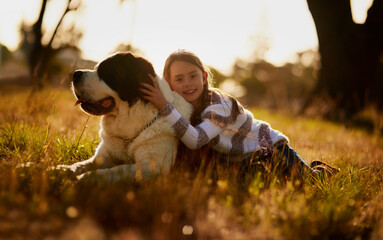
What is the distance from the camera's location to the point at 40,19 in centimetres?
729

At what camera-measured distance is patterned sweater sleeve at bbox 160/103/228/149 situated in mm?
2387

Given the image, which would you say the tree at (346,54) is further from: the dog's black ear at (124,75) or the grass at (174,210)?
the dog's black ear at (124,75)

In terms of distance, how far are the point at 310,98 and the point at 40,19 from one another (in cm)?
798

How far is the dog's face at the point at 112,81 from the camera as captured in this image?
7.74ft

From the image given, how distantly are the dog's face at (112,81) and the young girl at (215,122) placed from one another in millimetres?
121

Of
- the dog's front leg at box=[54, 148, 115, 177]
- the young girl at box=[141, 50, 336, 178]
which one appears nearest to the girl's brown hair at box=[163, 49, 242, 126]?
the young girl at box=[141, 50, 336, 178]

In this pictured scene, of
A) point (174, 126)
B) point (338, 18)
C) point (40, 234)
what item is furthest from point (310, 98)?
point (40, 234)

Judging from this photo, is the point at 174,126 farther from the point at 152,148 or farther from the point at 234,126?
the point at 234,126

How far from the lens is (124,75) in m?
2.37

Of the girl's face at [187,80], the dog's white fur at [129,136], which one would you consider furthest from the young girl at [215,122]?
the dog's white fur at [129,136]

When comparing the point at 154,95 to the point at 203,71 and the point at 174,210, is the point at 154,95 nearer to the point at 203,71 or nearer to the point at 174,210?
the point at 203,71

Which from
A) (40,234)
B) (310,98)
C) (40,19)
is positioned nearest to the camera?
(40,234)

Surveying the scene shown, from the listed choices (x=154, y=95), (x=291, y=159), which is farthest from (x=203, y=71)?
(x=291, y=159)

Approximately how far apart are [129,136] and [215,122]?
737 millimetres
